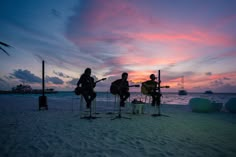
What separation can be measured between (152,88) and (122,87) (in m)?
1.77

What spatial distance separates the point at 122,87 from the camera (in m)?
7.43

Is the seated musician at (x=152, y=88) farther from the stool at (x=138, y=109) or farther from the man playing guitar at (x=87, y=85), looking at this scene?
the man playing guitar at (x=87, y=85)

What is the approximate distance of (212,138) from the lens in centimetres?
393

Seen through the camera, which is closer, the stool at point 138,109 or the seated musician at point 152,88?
the seated musician at point 152,88

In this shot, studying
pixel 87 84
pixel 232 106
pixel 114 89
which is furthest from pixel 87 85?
pixel 232 106

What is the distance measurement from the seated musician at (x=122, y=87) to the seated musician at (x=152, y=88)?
1.19 m

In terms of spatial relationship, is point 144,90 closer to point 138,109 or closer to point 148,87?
point 148,87

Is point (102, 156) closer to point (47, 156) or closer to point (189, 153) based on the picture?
point (47, 156)

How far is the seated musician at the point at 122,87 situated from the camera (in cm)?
737

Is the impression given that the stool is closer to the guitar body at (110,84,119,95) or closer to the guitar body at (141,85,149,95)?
the guitar body at (141,85,149,95)

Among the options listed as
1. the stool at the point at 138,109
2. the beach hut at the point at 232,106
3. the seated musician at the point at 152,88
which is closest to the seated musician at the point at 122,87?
the stool at the point at 138,109

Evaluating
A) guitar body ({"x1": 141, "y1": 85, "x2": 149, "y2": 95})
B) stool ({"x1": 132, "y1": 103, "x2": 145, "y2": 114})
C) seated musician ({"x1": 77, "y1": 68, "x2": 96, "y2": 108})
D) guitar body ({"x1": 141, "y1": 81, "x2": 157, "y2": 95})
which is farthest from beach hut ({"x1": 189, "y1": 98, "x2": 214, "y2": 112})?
seated musician ({"x1": 77, "y1": 68, "x2": 96, "y2": 108})

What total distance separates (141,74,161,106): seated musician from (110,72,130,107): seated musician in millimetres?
1193

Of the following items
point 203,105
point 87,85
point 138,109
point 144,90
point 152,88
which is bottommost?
point 138,109
